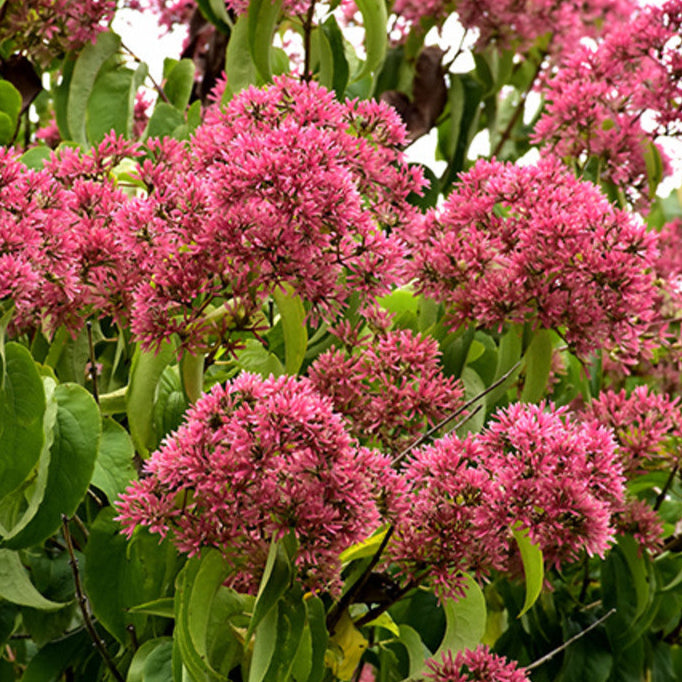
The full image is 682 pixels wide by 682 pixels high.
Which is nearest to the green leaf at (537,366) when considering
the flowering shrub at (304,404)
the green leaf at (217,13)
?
the flowering shrub at (304,404)

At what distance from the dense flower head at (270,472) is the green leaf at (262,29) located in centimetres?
37

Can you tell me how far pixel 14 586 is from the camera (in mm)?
684

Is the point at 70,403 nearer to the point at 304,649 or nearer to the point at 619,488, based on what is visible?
the point at 304,649

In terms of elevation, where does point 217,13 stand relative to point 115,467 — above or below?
above

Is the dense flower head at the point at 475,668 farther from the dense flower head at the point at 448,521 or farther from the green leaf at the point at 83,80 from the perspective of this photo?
the green leaf at the point at 83,80

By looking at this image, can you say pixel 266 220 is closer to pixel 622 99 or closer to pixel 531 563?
pixel 531 563

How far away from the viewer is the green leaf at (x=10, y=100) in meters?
0.94

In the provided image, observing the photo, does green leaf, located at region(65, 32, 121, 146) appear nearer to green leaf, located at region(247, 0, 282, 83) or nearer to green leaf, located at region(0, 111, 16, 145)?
green leaf, located at region(0, 111, 16, 145)

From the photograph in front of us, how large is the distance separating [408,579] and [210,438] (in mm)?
149

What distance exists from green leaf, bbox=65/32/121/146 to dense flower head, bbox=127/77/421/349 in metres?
0.38

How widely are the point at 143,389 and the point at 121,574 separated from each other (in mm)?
124

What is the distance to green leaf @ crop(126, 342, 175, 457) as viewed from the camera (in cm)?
66

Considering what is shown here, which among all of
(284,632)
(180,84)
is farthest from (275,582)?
(180,84)

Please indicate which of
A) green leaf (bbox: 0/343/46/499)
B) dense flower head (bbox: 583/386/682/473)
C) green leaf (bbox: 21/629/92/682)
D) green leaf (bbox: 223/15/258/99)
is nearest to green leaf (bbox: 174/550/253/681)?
green leaf (bbox: 0/343/46/499)
